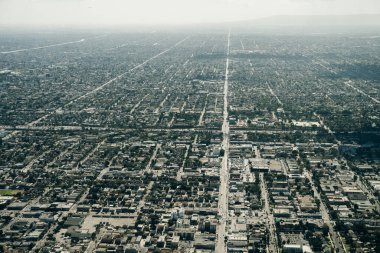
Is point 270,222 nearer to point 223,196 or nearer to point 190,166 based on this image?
point 223,196

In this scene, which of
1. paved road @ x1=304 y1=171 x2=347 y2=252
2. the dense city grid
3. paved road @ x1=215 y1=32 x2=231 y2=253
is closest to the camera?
paved road @ x1=304 y1=171 x2=347 y2=252

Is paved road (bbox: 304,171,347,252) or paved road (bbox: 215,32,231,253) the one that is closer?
paved road (bbox: 304,171,347,252)

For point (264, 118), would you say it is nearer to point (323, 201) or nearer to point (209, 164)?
point (209, 164)

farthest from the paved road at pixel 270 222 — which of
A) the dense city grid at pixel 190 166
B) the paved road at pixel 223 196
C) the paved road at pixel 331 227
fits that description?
the paved road at pixel 331 227

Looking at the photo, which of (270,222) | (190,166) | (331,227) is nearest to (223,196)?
(270,222)

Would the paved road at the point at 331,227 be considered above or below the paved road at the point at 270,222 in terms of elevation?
below

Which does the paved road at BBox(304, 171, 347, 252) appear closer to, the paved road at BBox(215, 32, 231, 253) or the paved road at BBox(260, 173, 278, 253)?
the paved road at BBox(260, 173, 278, 253)

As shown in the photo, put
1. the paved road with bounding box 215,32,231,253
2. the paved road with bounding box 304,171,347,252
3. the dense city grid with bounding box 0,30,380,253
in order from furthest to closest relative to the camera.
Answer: the dense city grid with bounding box 0,30,380,253 < the paved road with bounding box 215,32,231,253 < the paved road with bounding box 304,171,347,252

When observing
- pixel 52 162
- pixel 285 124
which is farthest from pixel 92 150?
pixel 285 124

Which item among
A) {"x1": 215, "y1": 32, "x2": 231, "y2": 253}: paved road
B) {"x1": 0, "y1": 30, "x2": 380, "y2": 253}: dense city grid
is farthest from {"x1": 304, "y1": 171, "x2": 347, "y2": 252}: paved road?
{"x1": 215, "y1": 32, "x2": 231, "y2": 253}: paved road

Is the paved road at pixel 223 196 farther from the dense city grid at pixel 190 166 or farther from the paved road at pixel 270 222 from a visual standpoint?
the paved road at pixel 270 222
